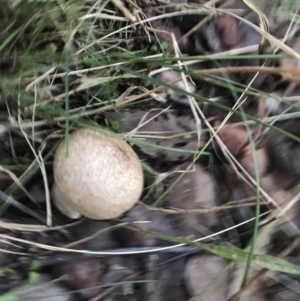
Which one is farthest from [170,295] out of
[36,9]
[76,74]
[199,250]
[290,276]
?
[36,9]

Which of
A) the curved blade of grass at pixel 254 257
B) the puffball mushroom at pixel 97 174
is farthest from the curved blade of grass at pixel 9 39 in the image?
the curved blade of grass at pixel 254 257

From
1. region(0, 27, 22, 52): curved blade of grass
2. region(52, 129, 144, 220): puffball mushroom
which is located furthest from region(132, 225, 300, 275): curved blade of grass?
region(0, 27, 22, 52): curved blade of grass

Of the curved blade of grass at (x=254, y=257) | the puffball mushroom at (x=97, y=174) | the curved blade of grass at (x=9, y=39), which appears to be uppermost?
the curved blade of grass at (x=9, y=39)

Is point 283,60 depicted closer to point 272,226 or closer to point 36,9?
point 272,226

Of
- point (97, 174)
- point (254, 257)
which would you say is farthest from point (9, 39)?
point (254, 257)

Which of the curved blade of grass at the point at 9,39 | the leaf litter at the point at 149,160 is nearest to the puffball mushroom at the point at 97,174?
the leaf litter at the point at 149,160

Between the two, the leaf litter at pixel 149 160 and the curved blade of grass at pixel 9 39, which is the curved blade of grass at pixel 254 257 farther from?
the curved blade of grass at pixel 9 39

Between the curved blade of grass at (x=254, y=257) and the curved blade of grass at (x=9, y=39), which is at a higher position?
the curved blade of grass at (x=9, y=39)

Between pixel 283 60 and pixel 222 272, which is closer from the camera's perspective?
pixel 222 272

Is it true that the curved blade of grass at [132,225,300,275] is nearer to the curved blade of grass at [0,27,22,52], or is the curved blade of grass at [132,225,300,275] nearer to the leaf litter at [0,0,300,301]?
the leaf litter at [0,0,300,301]
